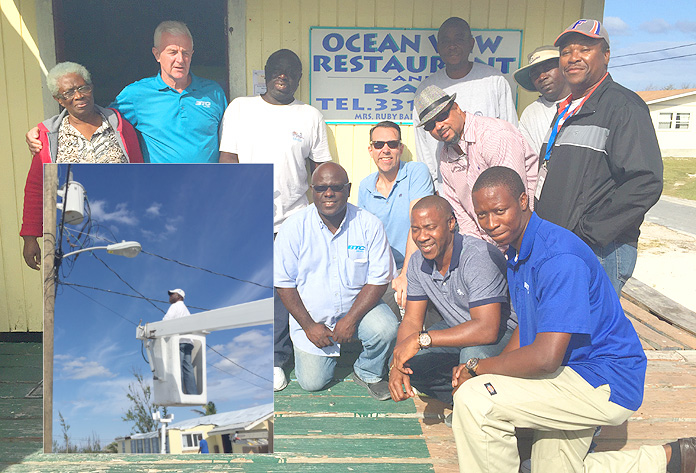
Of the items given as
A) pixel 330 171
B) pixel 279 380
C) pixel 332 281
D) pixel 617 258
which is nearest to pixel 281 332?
pixel 279 380

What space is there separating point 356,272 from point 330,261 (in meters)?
0.17

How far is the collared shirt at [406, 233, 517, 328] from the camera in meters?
2.92

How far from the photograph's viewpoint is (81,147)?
3.24 metres

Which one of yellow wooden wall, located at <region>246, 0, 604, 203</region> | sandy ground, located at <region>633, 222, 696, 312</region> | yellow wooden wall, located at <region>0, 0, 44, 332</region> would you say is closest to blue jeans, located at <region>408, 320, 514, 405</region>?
yellow wooden wall, located at <region>246, 0, 604, 203</region>

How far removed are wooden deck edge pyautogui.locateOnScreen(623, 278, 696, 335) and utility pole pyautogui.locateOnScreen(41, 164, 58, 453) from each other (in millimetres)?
4452

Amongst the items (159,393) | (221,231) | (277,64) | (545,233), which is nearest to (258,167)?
(221,231)

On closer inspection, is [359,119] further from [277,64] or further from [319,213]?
[319,213]

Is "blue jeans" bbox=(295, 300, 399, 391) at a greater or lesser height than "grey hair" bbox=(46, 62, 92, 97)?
lesser

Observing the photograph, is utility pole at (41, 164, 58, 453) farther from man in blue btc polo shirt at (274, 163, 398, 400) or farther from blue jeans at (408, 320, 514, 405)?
blue jeans at (408, 320, 514, 405)

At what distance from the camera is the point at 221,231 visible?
7.68 ft

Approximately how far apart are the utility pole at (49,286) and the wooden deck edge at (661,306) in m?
4.45

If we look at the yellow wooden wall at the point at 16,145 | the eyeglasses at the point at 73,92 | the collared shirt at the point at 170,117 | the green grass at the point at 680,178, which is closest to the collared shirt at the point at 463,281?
the collared shirt at the point at 170,117

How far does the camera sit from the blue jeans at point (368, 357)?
341 centimetres

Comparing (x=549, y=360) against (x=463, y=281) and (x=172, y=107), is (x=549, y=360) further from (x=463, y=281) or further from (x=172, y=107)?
(x=172, y=107)
